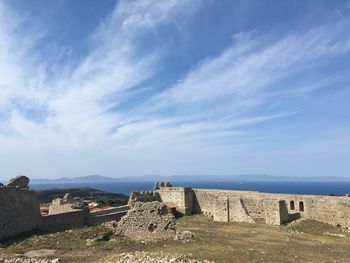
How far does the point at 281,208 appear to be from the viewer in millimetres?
35219

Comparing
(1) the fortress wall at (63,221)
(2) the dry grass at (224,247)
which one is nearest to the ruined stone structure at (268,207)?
(2) the dry grass at (224,247)

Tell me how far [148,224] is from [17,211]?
918 centimetres

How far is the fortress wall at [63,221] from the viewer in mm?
27750

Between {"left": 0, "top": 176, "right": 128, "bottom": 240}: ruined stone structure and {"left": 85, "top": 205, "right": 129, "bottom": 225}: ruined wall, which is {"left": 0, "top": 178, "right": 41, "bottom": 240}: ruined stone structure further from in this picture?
{"left": 85, "top": 205, "right": 129, "bottom": 225}: ruined wall

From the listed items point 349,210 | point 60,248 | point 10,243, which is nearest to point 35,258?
point 60,248

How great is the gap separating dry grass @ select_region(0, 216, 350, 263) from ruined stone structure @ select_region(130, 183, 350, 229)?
447cm

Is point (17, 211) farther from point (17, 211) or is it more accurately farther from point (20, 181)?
point (20, 181)

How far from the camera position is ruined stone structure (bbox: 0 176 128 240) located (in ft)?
81.5

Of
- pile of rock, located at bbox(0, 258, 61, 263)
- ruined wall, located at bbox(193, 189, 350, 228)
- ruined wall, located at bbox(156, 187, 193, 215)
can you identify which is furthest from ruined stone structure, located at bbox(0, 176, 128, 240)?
ruined wall, located at bbox(156, 187, 193, 215)

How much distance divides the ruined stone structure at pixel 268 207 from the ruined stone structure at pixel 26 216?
44.6 feet

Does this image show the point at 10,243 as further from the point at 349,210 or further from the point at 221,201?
the point at 349,210

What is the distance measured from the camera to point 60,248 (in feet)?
68.5

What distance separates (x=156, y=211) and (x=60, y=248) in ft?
19.5

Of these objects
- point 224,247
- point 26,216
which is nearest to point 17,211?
point 26,216
